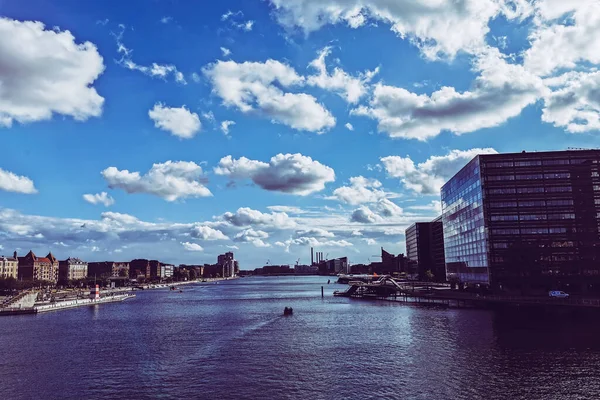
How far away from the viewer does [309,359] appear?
69.9 metres

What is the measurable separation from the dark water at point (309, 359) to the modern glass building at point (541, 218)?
4622cm

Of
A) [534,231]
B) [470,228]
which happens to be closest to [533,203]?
[534,231]

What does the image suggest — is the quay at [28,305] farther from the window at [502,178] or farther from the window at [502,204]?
the window at [502,178]

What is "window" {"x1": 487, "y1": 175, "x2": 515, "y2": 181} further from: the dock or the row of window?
the dock

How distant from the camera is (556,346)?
74312 mm

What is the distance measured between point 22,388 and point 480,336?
7591 centimetres

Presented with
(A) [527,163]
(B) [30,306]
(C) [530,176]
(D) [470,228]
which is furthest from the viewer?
(D) [470,228]

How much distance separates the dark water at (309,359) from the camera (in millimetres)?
53875

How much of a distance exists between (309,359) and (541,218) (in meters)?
124

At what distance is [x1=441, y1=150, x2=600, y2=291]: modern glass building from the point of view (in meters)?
153

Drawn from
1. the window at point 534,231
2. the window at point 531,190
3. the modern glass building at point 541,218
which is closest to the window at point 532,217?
the modern glass building at point 541,218

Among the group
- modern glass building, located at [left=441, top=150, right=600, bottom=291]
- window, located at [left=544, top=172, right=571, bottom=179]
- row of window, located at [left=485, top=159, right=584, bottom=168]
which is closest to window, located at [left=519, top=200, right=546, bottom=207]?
modern glass building, located at [left=441, top=150, right=600, bottom=291]

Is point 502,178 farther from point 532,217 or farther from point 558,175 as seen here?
point 558,175

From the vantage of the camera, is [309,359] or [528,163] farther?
[528,163]
